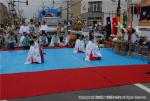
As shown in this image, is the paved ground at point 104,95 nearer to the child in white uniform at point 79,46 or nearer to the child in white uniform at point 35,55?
the child in white uniform at point 35,55

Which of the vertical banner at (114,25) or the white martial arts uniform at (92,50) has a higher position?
the vertical banner at (114,25)

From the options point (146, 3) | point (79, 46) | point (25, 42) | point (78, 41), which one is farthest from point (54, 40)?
point (146, 3)

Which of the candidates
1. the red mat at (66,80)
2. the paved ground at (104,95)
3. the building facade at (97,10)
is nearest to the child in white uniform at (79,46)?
the red mat at (66,80)

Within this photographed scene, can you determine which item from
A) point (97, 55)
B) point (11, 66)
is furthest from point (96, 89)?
point (97, 55)

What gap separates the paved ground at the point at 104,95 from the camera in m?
8.91

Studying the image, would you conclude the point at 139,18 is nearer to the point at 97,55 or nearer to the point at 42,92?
the point at 97,55

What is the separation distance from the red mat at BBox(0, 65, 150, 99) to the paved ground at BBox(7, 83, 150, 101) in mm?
463

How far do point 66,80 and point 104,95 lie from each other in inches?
103

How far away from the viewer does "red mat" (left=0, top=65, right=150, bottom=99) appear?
10031 millimetres

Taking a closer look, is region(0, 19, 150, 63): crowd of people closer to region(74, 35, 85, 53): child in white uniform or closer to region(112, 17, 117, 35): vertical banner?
region(74, 35, 85, 53): child in white uniform

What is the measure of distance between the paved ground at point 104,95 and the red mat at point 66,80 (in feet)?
1.52

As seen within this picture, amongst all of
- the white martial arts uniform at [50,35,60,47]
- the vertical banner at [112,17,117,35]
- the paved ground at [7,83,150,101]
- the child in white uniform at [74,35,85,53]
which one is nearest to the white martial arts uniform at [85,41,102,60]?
the child in white uniform at [74,35,85,53]

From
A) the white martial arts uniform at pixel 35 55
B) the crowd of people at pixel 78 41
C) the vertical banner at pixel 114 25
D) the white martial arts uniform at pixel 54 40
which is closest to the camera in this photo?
the white martial arts uniform at pixel 35 55

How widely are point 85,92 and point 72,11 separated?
78096 millimetres
